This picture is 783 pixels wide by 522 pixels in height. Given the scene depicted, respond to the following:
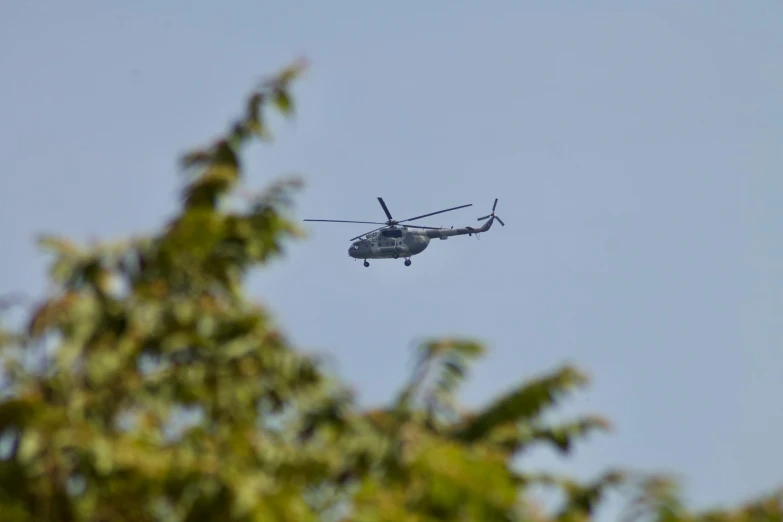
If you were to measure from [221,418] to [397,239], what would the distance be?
56.2m

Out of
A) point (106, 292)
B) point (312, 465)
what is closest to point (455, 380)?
point (312, 465)

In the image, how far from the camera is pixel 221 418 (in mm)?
9758

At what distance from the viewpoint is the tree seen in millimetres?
8320

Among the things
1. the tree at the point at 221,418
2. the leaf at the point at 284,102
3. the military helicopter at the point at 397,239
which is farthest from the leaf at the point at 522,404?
the military helicopter at the point at 397,239

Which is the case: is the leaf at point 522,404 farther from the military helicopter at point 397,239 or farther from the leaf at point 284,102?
the military helicopter at point 397,239

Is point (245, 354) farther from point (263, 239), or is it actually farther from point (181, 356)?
point (263, 239)

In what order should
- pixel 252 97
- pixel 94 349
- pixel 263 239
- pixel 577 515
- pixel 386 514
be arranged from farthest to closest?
pixel 252 97, pixel 263 239, pixel 577 515, pixel 94 349, pixel 386 514

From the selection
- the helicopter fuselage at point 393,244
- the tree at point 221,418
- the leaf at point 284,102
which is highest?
the helicopter fuselage at point 393,244

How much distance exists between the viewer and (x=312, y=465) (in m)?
9.42

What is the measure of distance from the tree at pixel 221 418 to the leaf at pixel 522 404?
1 cm

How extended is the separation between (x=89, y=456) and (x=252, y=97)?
442 centimetres

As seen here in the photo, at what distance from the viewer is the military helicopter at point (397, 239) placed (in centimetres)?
6600

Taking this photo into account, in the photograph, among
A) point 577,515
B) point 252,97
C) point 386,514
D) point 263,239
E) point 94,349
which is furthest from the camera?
point 252,97

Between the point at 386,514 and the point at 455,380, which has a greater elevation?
the point at 455,380
